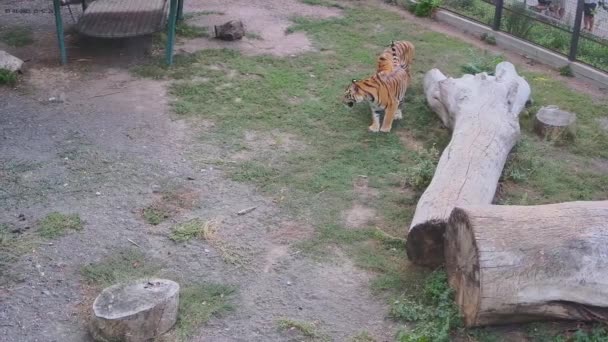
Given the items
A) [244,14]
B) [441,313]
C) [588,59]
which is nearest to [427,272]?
[441,313]

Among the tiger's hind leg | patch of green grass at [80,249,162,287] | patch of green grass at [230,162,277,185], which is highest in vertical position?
the tiger's hind leg

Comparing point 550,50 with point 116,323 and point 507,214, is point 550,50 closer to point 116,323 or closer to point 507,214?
point 507,214

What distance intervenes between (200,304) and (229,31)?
5.39 meters

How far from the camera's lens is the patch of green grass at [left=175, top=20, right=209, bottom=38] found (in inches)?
386

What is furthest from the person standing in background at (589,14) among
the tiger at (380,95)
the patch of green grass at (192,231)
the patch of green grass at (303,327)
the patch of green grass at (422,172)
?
the patch of green grass at (303,327)

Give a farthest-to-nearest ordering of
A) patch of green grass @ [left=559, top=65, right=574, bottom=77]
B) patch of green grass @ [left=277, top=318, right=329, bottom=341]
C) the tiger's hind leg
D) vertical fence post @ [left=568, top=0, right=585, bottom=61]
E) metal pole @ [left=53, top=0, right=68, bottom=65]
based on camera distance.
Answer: patch of green grass @ [left=559, top=65, right=574, bottom=77], vertical fence post @ [left=568, top=0, right=585, bottom=61], metal pole @ [left=53, top=0, right=68, bottom=65], the tiger's hind leg, patch of green grass @ [left=277, top=318, right=329, bottom=341]

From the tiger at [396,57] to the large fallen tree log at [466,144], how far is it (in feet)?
1.19

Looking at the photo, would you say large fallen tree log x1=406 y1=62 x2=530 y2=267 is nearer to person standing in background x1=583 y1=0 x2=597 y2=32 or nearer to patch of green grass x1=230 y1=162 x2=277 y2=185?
patch of green grass x1=230 y1=162 x2=277 y2=185

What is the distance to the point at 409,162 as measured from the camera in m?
6.84

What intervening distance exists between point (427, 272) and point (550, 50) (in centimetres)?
533

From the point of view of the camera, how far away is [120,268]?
17.0 feet

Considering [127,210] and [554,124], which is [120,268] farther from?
[554,124]

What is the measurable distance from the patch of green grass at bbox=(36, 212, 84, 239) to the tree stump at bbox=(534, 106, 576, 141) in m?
4.44

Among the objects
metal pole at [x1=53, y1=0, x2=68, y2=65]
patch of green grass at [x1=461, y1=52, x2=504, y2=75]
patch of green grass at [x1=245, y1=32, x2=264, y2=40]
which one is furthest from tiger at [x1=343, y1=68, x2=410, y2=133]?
metal pole at [x1=53, y1=0, x2=68, y2=65]
